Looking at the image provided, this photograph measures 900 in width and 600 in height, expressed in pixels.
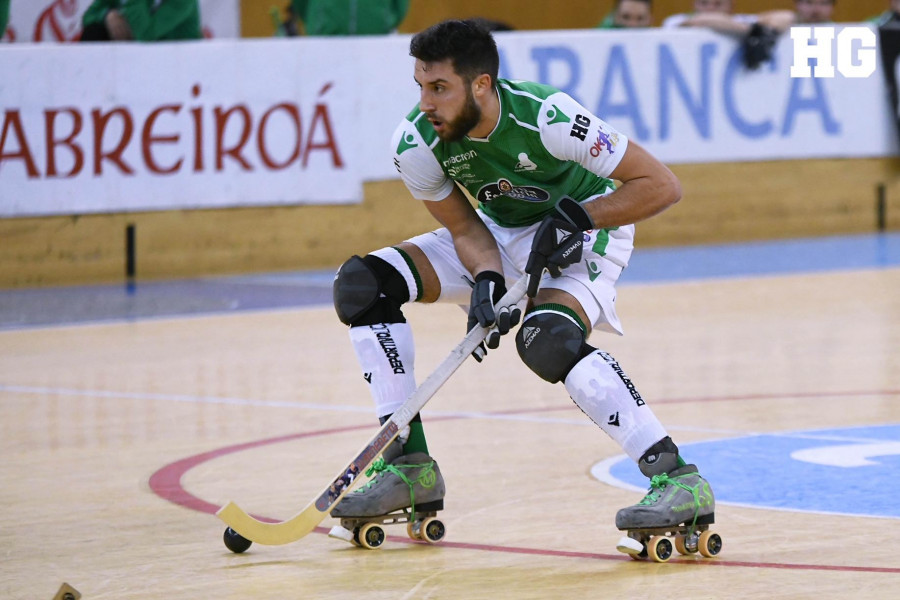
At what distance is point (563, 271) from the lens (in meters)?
5.35

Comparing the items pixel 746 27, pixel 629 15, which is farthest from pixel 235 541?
pixel 746 27

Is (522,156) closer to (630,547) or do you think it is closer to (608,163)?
(608,163)

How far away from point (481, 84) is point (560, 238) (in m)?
0.52

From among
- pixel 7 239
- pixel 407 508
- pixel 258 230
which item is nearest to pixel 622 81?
pixel 258 230

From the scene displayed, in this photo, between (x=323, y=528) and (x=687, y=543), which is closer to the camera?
(x=687, y=543)

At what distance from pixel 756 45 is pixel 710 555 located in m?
11.4

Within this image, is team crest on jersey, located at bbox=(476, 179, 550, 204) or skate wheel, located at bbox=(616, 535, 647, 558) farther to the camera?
team crest on jersey, located at bbox=(476, 179, 550, 204)

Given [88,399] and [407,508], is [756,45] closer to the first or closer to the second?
[88,399]

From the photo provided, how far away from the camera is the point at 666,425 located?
7.20 m

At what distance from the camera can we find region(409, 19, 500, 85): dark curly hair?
5.12 m

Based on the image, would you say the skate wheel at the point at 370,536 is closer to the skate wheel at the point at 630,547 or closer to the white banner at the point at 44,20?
the skate wheel at the point at 630,547

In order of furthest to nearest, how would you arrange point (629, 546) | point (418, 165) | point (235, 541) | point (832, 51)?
point (832, 51) < point (418, 165) < point (235, 541) < point (629, 546)

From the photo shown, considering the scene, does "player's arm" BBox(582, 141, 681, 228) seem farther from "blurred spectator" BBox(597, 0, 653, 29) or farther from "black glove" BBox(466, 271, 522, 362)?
"blurred spectator" BBox(597, 0, 653, 29)

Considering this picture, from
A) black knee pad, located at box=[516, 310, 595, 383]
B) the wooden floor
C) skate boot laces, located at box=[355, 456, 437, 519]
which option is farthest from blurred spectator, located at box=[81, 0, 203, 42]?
black knee pad, located at box=[516, 310, 595, 383]
